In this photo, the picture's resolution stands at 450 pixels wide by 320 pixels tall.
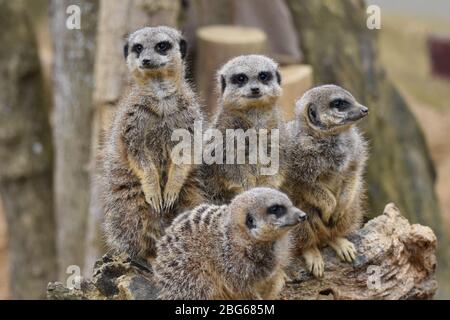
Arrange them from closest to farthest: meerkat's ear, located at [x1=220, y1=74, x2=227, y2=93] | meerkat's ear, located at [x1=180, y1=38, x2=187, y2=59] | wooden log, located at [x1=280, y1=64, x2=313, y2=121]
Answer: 1. meerkat's ear, located at [x1=220, y1=74, x2=227, y2=93]
2. meerkat's ear, located at [x1=180, y1=38, x2=187, y2=59]
3. wooden log, located at [x1=280, y1=64, x2=313, y2=121]

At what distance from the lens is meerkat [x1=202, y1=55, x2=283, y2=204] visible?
4.12m

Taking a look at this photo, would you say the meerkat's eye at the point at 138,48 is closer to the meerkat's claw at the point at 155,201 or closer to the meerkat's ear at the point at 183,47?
the meerkat's ear at the point at 183,47

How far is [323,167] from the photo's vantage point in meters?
4.14

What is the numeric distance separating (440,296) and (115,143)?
4.87 metres

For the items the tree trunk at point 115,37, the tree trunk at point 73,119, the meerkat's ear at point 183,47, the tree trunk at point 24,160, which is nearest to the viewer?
the meerkat's ear at point 183,47

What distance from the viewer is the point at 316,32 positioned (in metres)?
8.43

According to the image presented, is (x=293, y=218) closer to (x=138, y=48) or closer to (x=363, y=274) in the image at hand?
(x=363, y=274)

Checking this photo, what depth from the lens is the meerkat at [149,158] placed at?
4180mm

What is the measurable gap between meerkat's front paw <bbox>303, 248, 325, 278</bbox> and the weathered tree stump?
31mm

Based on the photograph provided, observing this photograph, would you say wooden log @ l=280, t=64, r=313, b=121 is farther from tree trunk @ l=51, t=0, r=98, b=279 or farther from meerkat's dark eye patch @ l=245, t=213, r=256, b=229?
meerkat's dark eye patch @ l=245, t=213, r=256, b=229

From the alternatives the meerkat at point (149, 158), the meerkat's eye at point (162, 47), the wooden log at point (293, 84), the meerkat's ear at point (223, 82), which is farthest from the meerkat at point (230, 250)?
the wooden log at point (293, 84)

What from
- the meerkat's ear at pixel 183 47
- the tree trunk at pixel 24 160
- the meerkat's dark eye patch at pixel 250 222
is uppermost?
the meerkat's ear at pixel 183 47

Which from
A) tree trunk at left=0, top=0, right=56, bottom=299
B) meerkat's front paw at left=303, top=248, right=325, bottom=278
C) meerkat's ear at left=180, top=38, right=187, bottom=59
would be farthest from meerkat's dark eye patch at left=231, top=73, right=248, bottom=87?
tree trunk at left=0, top=0, right=56, bottom=299

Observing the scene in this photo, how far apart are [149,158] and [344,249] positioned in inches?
38.9
